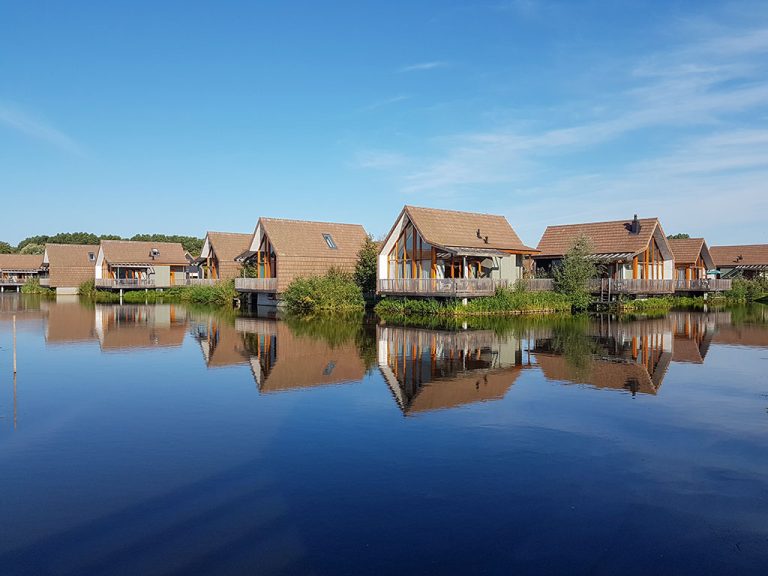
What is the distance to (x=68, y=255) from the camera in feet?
236

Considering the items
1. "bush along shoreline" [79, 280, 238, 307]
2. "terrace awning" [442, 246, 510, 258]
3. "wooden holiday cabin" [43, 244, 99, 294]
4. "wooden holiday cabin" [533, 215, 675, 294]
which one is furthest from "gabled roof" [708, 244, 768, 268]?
"wooden holiday cabin" [43, 244, 99, 294]

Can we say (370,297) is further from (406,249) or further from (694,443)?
(694,443)

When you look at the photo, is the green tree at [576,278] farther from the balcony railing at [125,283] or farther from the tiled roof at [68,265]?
the tiled roof at [68,265]

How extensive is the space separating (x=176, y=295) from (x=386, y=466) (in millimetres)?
56570

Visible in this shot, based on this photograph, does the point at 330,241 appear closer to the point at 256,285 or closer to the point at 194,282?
the point at 256,285

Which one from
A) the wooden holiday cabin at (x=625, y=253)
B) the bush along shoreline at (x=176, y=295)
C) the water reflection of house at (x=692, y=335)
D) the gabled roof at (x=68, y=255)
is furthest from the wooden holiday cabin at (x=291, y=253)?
the gabled roof at (x=68, y=255)

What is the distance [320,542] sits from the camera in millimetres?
6867

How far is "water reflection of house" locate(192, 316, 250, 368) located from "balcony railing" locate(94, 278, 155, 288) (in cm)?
3239

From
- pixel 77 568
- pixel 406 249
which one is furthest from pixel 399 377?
pixel 406 249

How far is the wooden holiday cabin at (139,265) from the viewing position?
6475 centimetres

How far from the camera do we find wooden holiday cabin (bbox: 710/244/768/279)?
69.5 metres

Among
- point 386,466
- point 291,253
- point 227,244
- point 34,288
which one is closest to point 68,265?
point 34,288

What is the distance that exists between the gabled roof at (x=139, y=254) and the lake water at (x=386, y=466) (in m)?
48.0

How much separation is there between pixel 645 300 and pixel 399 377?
107 feet
